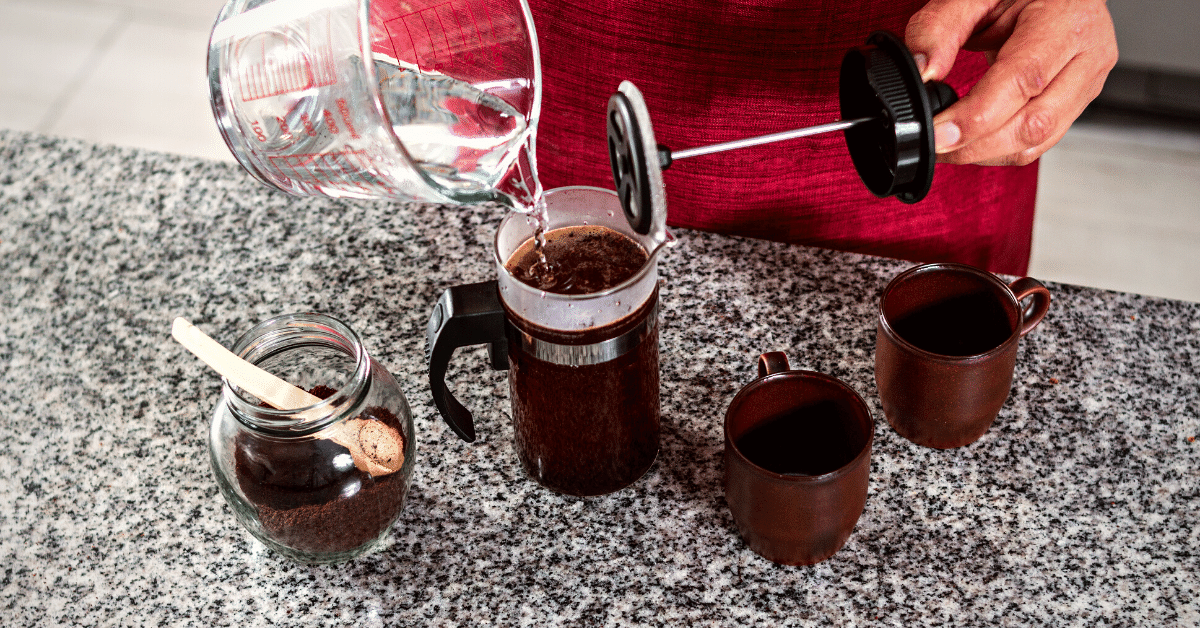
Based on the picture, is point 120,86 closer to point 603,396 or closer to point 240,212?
point 240,212

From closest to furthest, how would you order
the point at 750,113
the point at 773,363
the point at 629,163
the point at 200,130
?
the point at 629,163, the point at 773,363, the point at 750,113, the point at 200,130

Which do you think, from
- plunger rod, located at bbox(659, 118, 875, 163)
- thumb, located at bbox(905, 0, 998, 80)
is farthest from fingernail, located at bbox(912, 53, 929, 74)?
plunger rod, located at bbox(659, 118, 875, 163)

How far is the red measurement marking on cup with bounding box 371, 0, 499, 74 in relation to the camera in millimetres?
788

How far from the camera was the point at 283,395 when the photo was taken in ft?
2.31

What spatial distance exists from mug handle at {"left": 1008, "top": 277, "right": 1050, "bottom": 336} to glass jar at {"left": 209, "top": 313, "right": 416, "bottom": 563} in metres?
0.49

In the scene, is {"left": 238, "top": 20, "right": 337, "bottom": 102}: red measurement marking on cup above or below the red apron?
above

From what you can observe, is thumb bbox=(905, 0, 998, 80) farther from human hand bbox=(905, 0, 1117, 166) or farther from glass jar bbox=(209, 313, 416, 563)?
glass jar bbox=(209, 313, 416, 563)

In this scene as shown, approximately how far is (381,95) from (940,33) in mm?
489

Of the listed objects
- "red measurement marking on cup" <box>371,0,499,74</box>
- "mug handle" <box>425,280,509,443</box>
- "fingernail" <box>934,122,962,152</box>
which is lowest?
"mug handle" <box>425,280,509,443</box>

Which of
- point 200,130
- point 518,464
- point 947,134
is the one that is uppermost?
point 947,134

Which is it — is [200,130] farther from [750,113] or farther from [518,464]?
[518,464]

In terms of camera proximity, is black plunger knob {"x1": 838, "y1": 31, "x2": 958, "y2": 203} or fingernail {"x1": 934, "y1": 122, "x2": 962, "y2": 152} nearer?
black plunger knob {"x1": 838, "y1": 31, "x2": 958, "y2": 203}

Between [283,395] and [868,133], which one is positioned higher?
[868,133]

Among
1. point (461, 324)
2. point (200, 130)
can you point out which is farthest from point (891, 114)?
point (200, 130)
